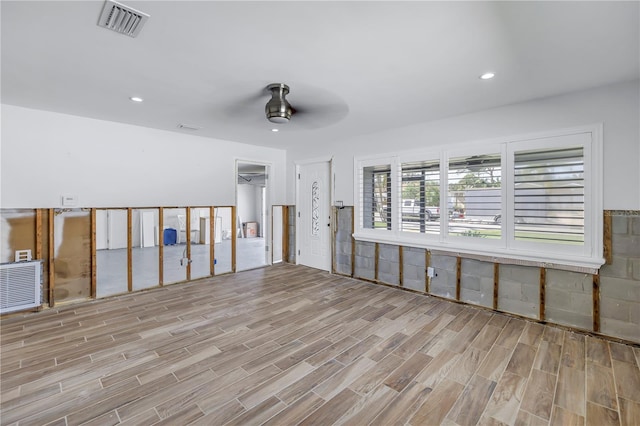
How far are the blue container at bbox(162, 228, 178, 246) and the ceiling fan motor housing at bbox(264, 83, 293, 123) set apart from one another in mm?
2887

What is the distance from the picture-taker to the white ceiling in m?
1.71

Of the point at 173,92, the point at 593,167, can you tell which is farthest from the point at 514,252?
the point at 173,92

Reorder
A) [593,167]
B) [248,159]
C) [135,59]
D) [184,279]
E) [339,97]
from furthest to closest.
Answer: [248,159], [184,279], [339,97], [593,167], [135,59]

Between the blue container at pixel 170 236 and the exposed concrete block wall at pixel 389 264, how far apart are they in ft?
10.9

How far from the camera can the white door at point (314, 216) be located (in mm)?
→ 5410

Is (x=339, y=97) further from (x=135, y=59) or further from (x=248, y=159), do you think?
(x=248, y=159)

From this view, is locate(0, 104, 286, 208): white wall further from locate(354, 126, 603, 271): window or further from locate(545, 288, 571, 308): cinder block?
locate(545, 288, 571, 308): cinder block

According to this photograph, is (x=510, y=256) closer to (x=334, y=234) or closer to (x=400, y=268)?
(x=400, y=268)

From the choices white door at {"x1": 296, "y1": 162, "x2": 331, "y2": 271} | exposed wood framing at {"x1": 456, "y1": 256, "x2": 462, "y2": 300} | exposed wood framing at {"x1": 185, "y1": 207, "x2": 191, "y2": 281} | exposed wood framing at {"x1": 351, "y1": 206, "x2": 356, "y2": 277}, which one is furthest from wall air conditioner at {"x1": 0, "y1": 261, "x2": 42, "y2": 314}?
exposed wood framing at {"x1": 456, "y1": 256, "x2": 462, "y2": 300}

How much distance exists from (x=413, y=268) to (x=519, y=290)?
1290 millimetres

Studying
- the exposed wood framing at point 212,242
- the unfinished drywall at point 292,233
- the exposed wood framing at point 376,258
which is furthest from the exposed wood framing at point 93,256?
the exposed wood framing at point 376,258

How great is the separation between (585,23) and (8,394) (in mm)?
4523

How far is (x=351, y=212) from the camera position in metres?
4.95

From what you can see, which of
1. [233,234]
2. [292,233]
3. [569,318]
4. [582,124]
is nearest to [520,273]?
[569,318]
